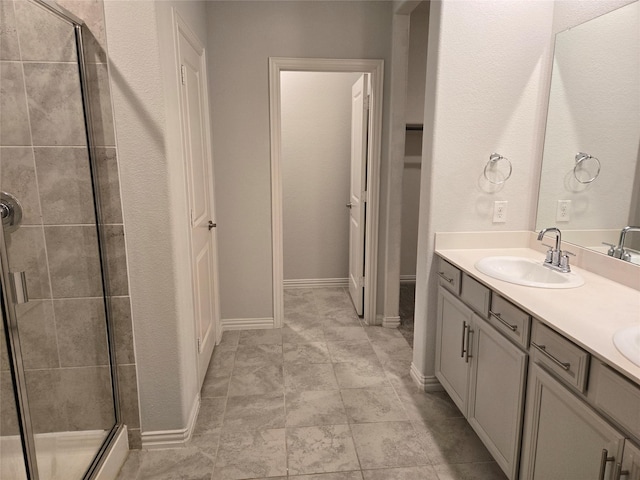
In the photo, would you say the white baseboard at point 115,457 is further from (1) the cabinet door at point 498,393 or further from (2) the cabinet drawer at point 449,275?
(2) the cabinet drawer at point 449,275

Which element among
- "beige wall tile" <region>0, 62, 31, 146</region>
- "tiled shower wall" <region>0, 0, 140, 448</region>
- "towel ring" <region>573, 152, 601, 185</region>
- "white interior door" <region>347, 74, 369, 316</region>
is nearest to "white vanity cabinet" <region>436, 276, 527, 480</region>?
"towel ring" <region>573, 152, 601, 185</region>

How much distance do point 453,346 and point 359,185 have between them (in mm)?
1733

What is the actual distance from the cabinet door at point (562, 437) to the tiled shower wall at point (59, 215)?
172cm

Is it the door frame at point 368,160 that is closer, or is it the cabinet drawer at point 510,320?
the cabinet drawer at point 510,320

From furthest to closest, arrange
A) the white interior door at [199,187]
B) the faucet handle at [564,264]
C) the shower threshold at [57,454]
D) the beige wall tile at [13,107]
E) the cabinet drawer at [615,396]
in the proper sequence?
the white interior door at [199,187]
the faucet handle at [564,264]
the shower threshold at [57,454]
the beige wall tile at [13,107]
the cabinet drawer at [615,396]

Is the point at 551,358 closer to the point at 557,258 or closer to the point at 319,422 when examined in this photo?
the point at 557,258

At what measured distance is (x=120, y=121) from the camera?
1861mm

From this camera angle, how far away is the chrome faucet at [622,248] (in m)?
1.88

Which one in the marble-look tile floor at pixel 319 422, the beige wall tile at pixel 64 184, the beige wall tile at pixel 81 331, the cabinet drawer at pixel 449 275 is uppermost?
the beige wall tile at pixel 64 184

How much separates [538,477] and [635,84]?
5.25 ft

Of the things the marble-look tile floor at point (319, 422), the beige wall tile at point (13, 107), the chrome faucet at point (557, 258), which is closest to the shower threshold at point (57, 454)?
the marble-look tile floor at point (319, 422)

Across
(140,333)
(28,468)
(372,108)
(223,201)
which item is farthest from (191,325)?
(372,108)

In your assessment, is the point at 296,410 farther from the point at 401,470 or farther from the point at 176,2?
the point at 176,2

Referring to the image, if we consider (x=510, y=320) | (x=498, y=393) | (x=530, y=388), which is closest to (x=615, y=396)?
(x=530, y=388)
